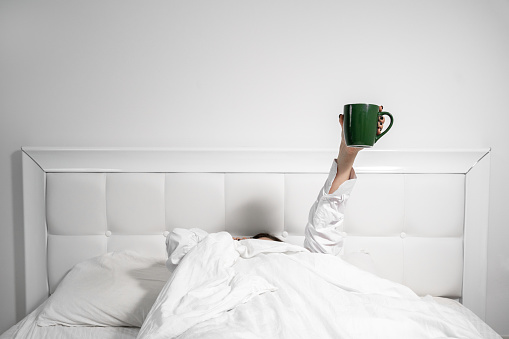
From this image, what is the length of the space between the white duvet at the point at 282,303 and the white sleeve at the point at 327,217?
15 cm

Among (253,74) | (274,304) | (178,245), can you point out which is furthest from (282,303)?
(253,74)

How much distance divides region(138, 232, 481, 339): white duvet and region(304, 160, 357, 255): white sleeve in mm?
153

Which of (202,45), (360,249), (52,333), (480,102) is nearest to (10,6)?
(202,45)

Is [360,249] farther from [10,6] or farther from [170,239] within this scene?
[10,6]

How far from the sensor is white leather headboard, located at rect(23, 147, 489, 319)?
1.66 m

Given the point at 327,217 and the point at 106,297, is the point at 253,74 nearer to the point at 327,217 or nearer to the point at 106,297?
the point at 327,217

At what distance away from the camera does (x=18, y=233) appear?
177 cm

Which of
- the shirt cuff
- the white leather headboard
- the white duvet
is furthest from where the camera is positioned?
the white leather headboard

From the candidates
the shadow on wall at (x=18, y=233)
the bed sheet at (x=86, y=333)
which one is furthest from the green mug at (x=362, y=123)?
the shadow on wall at (x=18, y=233)

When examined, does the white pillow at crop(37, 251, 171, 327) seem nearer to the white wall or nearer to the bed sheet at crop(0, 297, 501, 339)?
the bed sheet at crop(0, 297, 501, 339)

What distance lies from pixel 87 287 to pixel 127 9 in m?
1.17

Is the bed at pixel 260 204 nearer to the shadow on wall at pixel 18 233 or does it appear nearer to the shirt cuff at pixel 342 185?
the shadow on wall at pixel 18 233

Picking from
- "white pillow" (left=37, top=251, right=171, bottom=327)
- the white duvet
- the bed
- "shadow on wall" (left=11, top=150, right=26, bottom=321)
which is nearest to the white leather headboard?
the bed

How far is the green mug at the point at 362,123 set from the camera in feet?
3.34
